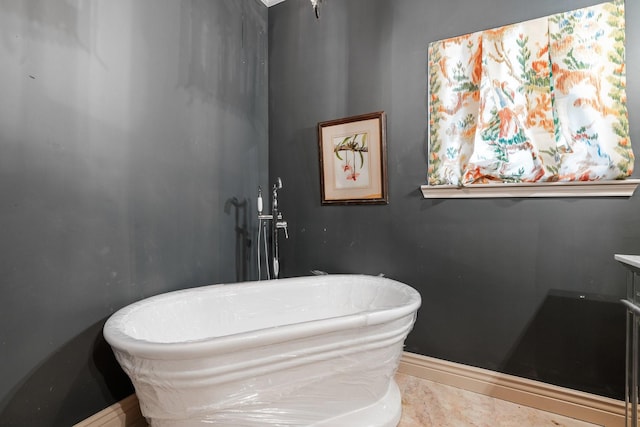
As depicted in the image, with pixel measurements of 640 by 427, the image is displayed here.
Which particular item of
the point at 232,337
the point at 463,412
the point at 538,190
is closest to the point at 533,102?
the point at 538,190

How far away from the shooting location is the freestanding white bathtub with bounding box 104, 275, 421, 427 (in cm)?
88

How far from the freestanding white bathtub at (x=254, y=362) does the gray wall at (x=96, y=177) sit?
0.83ft

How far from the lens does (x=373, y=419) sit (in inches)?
47.4

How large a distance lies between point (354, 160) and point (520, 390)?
1568 millimetres

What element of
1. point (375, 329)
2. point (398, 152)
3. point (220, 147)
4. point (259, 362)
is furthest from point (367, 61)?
point (259, 362)

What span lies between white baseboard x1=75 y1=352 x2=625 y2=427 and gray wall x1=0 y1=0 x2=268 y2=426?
0.08 meters

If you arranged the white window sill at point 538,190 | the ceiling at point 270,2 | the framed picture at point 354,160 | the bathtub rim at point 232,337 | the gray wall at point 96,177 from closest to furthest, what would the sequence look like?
1. the bathtub rim at point 232,337
2. the gray wall at point 96,177
3. the white window sill at point 538,190
4. the framed picture at point 354,160
5. the ceiling at point 270,2

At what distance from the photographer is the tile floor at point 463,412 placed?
4.31 feet

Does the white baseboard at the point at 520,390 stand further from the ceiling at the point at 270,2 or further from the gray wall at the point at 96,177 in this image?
the ceiling at the point at 270,2

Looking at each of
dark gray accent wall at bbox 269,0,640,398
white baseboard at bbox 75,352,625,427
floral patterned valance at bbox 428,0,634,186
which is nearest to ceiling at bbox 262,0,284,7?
dark gray accent wall at bbox 269,0,640,398

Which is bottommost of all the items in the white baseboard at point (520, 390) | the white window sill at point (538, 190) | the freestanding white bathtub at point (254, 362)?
the white baseboard at point (520, 390)

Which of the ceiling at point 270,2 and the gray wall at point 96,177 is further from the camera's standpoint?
the ceiling at point 270,2

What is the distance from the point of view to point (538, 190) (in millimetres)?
1412

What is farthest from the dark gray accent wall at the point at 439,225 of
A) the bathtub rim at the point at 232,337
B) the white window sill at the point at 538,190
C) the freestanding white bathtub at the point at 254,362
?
the bathtub rim at the point at 232,337
